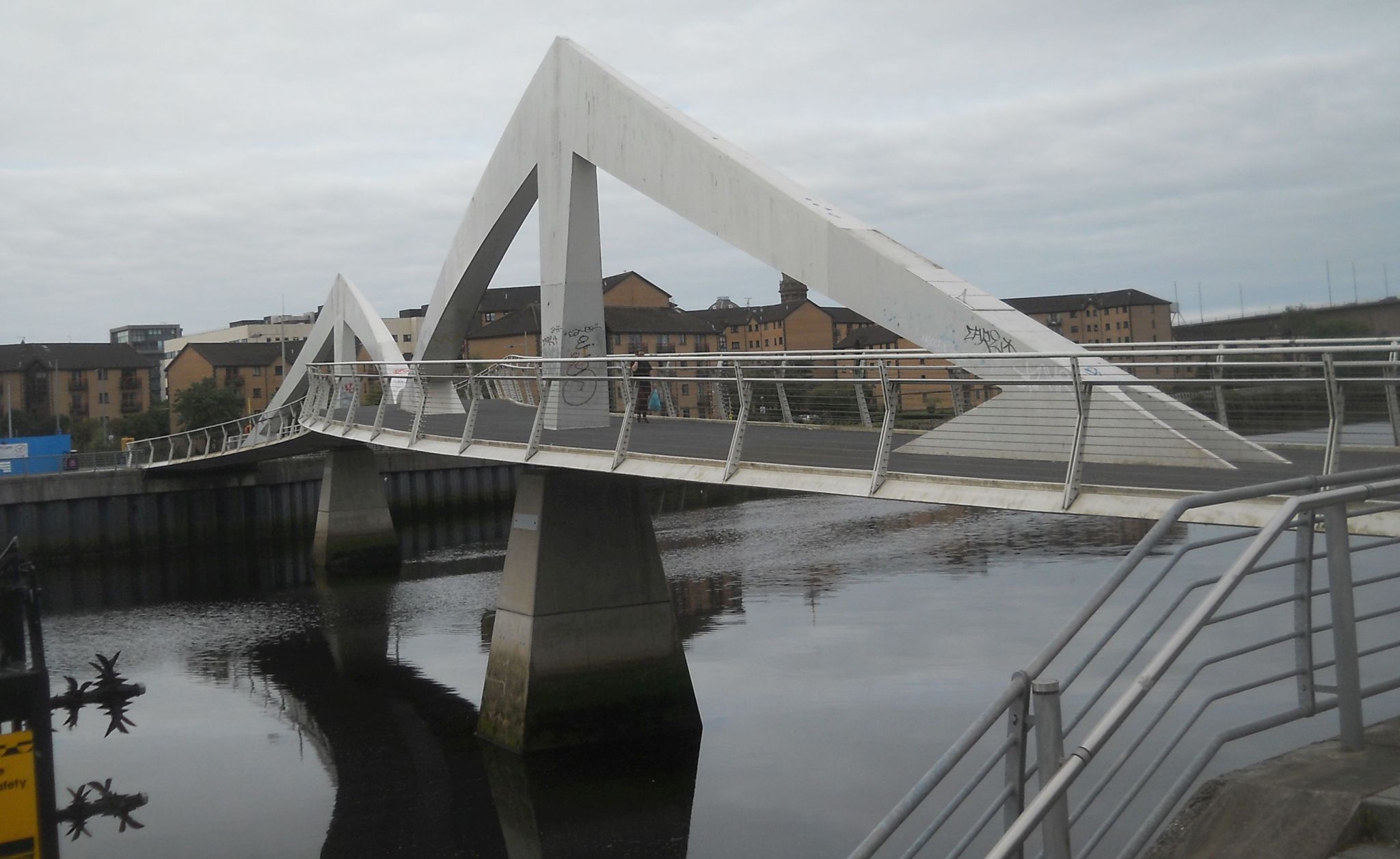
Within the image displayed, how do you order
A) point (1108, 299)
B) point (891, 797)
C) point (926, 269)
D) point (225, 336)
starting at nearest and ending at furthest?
1. point (926, 269)
2. point (891, 797)
3. point (1108, 299)
4. point (225, 336)

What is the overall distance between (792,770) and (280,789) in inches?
253

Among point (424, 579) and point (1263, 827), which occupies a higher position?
point (1263, 827)

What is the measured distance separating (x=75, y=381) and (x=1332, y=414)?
10166 cm

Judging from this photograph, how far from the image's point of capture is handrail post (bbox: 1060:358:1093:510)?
833 cm

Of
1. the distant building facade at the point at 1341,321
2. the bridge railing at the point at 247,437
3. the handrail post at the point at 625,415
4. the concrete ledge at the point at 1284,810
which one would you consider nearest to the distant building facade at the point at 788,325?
the bridge railing at the point at 247,437

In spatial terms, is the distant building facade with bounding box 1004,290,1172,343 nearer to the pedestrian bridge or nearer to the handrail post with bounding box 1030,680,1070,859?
the pedestrian bridge

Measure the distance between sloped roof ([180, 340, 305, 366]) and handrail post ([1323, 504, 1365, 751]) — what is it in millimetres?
95859

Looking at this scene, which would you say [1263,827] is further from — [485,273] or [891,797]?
[485,273]

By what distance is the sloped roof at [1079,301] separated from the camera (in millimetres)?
73750

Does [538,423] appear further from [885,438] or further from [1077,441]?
[1077,441]

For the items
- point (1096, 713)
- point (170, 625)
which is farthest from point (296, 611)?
point (1096, 713)

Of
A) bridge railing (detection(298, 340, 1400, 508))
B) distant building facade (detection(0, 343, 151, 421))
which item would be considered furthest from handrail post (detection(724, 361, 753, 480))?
distant building facade (detection(0, 343, 151, 421))

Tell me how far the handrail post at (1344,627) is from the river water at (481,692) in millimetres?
8663

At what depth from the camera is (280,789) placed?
15.8 metres
